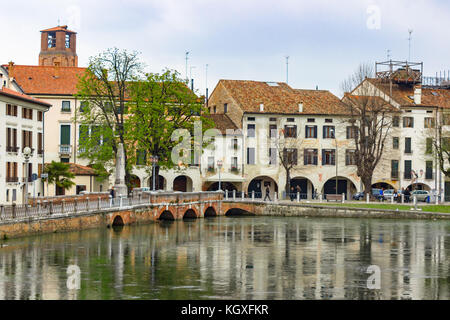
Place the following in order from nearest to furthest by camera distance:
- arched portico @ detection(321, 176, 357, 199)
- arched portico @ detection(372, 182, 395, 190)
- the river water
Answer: the river water < arched portico @ detection(321, 176, 357, 199) < arched portico @ detection(372, 182, 395, 190)

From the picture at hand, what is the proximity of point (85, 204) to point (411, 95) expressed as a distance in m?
50.1

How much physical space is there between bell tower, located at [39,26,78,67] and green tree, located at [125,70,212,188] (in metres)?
61.7

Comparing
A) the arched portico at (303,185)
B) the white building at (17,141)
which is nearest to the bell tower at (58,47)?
the arched portico at (303,185)

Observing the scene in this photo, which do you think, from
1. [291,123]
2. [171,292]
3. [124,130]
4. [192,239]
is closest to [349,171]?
[291,123]

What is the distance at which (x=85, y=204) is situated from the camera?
1934 inches

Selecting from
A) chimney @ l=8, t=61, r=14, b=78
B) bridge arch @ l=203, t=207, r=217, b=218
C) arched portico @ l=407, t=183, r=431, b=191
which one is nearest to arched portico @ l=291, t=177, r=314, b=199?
arched portico @ l=407, t=183, r=431, b=191

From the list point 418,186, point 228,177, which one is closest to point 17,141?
point 228,177

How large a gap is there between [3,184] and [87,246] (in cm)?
1527

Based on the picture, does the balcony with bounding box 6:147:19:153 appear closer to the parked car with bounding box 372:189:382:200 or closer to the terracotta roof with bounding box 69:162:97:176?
the terracotta roof with bounding box 69:162:97:176

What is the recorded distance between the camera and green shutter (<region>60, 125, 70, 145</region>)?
7625 centimetres

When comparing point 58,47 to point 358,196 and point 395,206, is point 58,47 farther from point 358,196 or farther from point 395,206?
point 395,206

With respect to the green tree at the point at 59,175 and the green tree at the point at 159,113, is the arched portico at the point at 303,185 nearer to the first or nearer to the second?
the green tree at the point at 159,113
